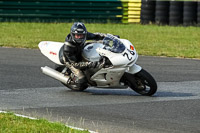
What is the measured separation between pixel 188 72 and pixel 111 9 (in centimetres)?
1347

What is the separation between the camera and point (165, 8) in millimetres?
24672

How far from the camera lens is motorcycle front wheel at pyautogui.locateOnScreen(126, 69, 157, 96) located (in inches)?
366

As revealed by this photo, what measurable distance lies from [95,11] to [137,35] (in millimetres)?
4433

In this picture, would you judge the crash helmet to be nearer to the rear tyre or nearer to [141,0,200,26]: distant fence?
the rear tyre

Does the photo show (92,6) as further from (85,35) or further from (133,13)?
(85,35)

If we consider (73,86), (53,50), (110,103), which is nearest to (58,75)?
(73,86)

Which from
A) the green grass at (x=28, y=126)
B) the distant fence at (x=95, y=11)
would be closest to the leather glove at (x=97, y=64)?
the green grass at (x=28, y=126)

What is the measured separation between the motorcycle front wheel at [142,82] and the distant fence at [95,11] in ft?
50.7

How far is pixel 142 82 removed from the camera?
9.45 meters

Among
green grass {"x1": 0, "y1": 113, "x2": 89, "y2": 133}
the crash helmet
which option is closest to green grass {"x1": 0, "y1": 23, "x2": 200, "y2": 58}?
the crash helmet

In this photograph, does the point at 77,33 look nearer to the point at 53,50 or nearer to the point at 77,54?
the point at 77,54

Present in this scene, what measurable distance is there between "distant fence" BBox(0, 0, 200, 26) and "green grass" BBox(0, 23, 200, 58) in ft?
1.78

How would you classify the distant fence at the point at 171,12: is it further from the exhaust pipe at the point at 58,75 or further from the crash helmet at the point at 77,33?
the crash helmet at the point at 77,33

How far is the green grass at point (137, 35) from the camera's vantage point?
58.3ft
